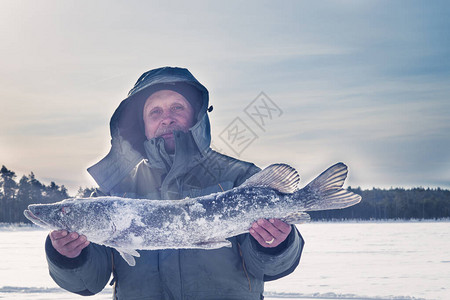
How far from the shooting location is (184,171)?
4.09 meters

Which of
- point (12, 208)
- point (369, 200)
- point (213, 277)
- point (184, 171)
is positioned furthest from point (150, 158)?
point (369, 200)

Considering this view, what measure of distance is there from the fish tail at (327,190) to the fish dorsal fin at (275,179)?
0.11 meters

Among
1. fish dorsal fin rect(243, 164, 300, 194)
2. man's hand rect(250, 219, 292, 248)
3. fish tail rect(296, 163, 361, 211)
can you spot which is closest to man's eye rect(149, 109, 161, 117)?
fish dorsal fin rect(243, 164, 300, 194)

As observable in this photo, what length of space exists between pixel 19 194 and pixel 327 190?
6916cm

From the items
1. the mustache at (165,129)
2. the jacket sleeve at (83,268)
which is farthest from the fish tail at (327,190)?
the jacket sleeve at (83,268)

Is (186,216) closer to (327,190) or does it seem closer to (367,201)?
(327,190)

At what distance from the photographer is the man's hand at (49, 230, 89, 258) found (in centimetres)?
340

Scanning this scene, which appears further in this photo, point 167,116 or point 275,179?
point 167,116

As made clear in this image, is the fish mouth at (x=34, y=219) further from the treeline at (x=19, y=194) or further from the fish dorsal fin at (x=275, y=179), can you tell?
the treeline at (x=19, y=194)

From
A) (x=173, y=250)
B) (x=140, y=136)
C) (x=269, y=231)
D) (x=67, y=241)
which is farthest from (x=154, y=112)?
(x=269, y=231)

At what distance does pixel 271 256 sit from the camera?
3584 millimetres

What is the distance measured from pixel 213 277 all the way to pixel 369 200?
2862 inches

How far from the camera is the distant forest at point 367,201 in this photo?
62531 mm

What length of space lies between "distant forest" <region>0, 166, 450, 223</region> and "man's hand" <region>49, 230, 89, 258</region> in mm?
59046
